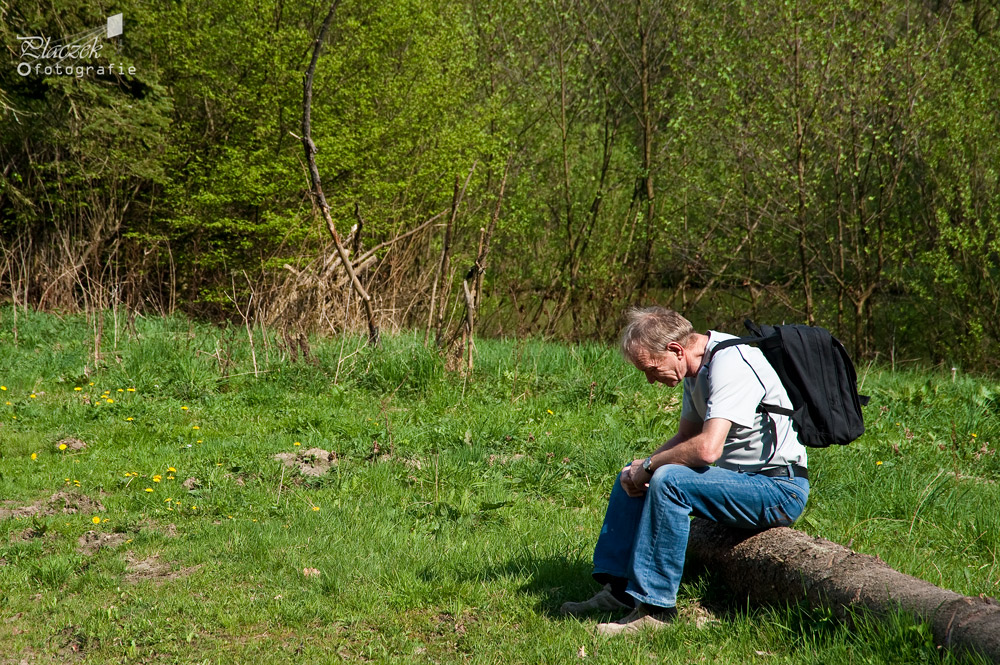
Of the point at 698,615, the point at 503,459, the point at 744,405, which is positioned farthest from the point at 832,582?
the point at 503,459

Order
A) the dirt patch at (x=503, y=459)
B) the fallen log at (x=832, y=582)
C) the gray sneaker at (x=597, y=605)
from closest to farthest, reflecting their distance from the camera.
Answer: the fallen log at (x=832, y=582)
the gray sneaker at (x=597, y=605)
the dirt patch at (x=503, y=459)

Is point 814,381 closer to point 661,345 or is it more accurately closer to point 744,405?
point 744,405

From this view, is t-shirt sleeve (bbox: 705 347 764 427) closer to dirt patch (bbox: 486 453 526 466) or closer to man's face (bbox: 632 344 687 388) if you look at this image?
man's face (bbox: 632 344 687 388)

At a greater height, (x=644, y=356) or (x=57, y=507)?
(x=644, y=356)

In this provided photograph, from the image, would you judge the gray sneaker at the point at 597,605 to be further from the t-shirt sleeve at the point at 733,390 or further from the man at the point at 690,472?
the t-shirt sleeve at the point at 733,390

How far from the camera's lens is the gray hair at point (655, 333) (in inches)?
142

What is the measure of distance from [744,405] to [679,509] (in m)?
0.51

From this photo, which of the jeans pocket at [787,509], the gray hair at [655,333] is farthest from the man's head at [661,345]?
the jeans pocket at [787,509]

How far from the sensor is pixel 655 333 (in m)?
3.61

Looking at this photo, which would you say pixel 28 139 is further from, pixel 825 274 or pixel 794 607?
pixel 794 607

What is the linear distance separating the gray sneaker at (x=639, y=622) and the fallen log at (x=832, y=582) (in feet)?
1.21

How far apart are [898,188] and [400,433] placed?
10.5 m

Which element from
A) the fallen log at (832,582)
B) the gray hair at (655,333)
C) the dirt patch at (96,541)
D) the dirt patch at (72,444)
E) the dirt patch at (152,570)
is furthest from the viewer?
the dirt patch at (72,444)

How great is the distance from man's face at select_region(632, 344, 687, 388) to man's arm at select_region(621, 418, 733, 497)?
0.83 ft
